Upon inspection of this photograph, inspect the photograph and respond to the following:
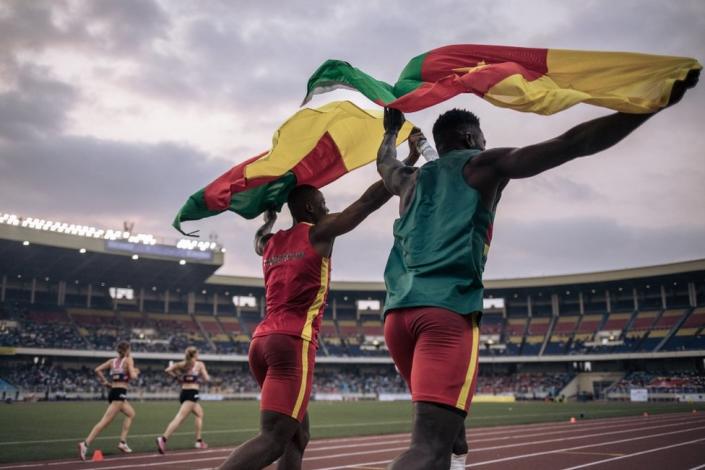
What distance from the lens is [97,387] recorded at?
48.3 m

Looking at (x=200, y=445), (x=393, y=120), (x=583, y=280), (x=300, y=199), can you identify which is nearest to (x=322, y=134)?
(x=300, y=199)

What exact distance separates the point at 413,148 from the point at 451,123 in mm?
895

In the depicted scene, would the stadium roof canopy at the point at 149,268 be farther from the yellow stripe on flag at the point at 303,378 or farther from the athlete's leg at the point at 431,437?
the athlete's leg at the point at 431,437

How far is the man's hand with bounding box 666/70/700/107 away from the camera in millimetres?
2984

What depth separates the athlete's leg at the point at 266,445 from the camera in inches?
160

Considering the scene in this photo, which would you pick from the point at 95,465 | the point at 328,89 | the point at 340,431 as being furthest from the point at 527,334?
the point at 328,89

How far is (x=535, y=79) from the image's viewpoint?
3.85 metres

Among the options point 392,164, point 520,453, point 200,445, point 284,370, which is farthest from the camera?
point 200,445

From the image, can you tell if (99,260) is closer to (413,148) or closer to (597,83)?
(413,148)

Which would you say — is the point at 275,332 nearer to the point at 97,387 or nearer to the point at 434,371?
the point at 434,371

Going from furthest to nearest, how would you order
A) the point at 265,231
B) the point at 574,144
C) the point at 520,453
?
the point at 520,453
the point at 265,231
the point at 574,144

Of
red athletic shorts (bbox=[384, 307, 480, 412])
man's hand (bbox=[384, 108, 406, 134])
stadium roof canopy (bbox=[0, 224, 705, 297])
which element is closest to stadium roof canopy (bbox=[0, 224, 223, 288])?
stadium roof canopy (bbox=[0, 224, 705, 297])

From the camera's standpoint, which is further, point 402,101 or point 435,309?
point 402,101

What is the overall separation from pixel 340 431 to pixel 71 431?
7.18 meters
